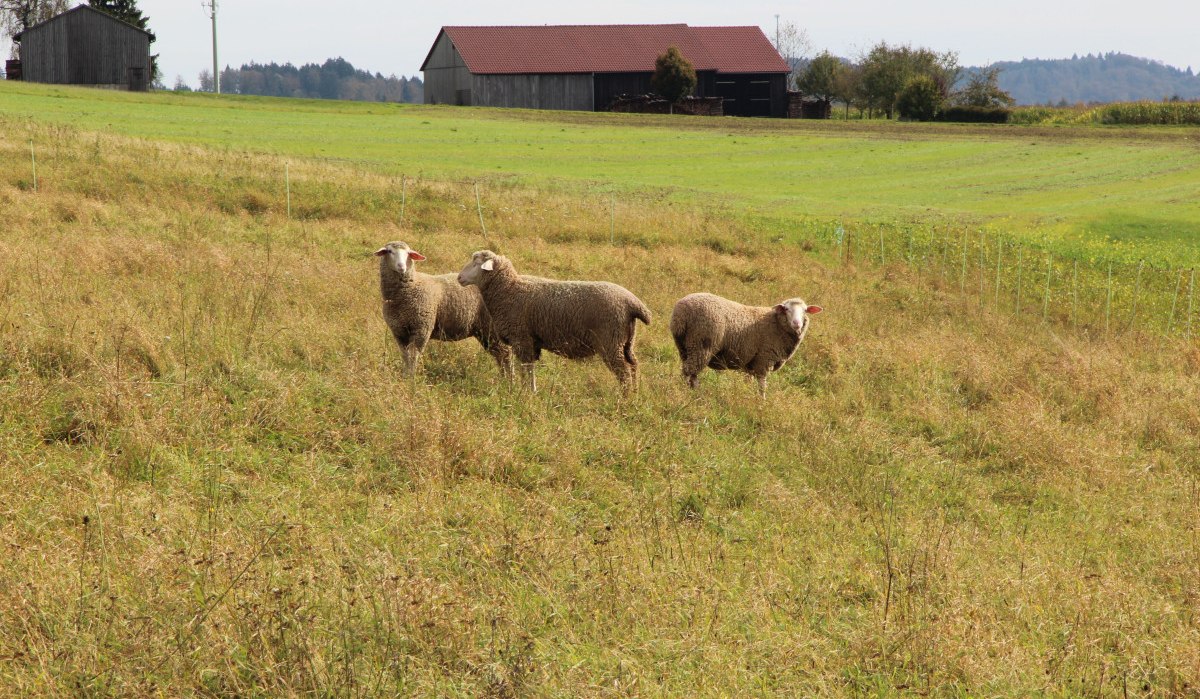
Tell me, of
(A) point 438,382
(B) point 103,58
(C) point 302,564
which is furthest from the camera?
(B) point 103,58

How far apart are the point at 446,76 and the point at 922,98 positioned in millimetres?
36764

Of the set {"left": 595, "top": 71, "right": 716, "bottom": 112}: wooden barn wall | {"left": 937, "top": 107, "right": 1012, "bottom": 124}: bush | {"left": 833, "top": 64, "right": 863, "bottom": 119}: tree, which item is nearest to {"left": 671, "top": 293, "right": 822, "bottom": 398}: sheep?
{"left": 937, "top": 107, "right": 1012, "bottom": 124}: bush

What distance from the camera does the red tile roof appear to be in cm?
7862

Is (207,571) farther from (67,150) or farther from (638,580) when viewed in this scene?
(67,150)

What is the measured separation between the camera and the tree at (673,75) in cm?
7594

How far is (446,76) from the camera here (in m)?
82.1

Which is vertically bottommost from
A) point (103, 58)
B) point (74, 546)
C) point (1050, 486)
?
point (1050, 486)

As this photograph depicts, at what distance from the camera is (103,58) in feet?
228

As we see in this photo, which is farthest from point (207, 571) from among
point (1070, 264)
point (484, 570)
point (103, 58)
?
point (103, 58)

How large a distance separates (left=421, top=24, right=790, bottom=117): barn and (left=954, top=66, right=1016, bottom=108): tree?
14.2 metres

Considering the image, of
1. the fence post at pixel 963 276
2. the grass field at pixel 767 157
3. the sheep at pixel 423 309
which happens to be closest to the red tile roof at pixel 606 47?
the grass field at pixel 767 157

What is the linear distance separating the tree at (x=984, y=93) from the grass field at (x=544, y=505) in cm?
6839

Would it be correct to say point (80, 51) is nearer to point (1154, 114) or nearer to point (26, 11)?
point (26, 11)

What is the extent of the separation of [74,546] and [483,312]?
641 centimetres
